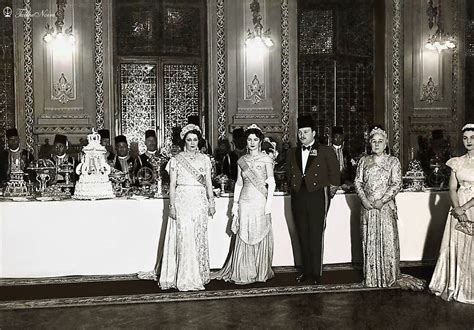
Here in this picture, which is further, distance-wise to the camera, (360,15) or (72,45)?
(360,15)

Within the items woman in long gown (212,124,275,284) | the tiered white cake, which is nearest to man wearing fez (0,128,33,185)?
the tiered white cake

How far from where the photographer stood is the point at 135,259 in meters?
7.54

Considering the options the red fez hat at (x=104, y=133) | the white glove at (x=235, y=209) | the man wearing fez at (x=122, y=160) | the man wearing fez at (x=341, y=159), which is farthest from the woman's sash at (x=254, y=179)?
the red fez hat at (x=104, y=133)

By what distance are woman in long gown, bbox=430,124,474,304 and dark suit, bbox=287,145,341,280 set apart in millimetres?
1219

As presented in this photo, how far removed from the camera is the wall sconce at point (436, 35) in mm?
12320

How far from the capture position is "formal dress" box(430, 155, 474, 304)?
6.57m

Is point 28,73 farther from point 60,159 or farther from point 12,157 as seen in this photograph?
point 60,159

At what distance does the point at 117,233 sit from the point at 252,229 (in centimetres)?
149

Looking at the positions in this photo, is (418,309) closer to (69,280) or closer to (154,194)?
(154,194)

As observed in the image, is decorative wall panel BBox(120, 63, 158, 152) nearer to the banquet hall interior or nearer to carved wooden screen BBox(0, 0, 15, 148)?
the banquet hall interior

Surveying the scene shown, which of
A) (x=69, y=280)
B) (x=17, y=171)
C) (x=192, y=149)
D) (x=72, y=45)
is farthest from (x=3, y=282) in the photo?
(x=72, y=45)

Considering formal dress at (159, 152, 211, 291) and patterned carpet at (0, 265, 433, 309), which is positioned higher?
formal dress at (159, 152, 211, 291)

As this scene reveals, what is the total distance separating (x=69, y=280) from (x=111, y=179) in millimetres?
1298

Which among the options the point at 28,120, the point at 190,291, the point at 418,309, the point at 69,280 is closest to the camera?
the point at 418,309
